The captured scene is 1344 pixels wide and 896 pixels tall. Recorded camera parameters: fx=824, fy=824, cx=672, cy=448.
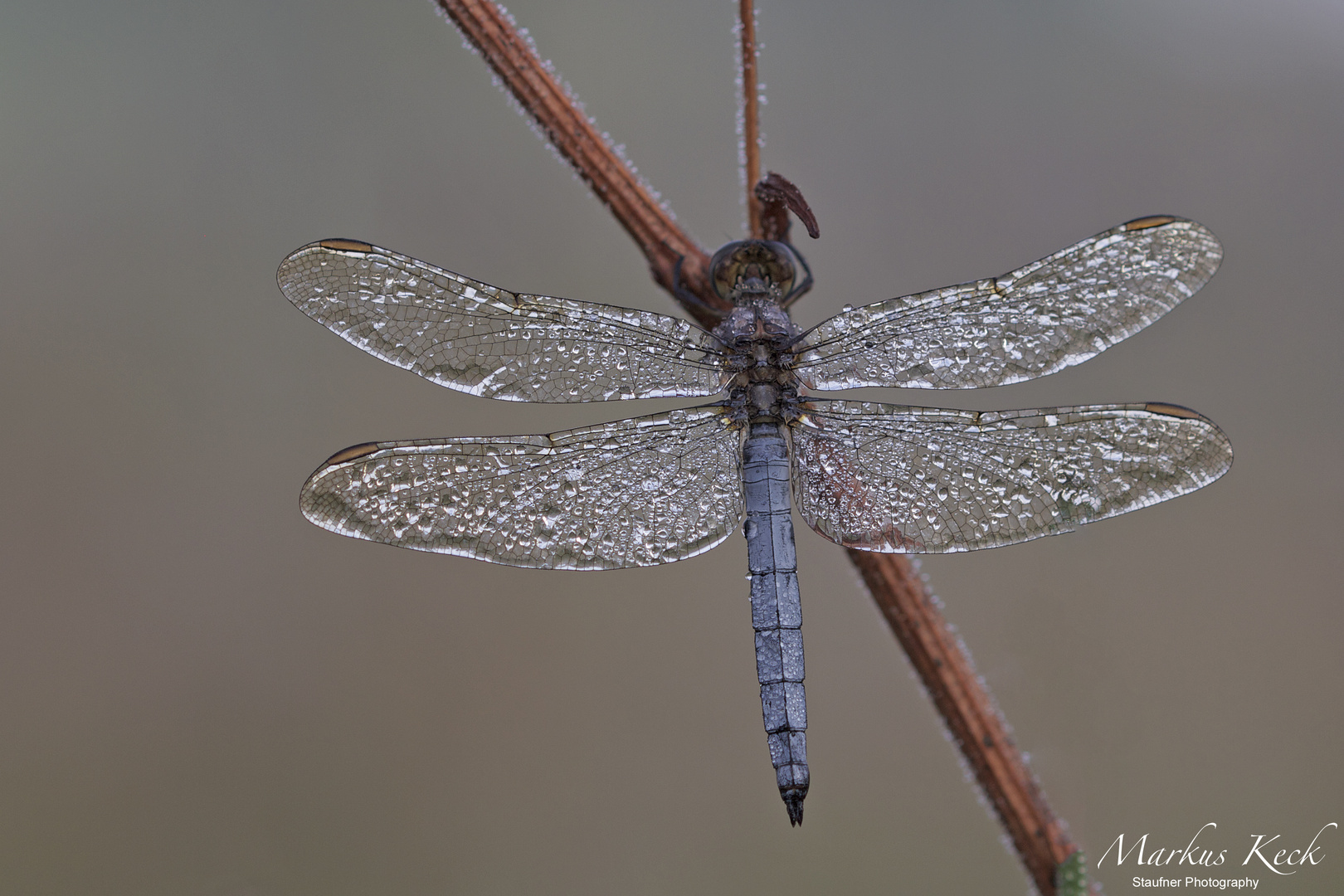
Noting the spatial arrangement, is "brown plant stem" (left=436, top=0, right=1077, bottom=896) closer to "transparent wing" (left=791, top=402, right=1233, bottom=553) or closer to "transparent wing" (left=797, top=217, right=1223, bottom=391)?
"transparent wing" (left=791, top=402, right=1233, bottom=553)

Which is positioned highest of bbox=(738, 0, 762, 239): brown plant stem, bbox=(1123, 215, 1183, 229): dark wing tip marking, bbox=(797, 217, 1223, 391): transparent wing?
bbox=(738, 0, 762, 239): brown plant stem

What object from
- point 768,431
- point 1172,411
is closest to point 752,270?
point 768,431

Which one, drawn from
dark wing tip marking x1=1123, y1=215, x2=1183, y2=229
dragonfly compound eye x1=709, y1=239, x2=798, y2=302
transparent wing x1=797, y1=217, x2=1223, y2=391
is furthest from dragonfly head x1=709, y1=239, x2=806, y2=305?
dark wing tip marking x1=1123, y1=215, x2=1183, y2=229

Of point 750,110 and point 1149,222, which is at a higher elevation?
point 750,110

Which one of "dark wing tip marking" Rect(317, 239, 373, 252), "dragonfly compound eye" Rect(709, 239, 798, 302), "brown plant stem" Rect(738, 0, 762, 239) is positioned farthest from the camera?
"dragonfly compound eye" Rect(709, 239, 798, 302)

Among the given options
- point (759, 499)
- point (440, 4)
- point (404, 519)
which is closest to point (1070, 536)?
point (759, 499)

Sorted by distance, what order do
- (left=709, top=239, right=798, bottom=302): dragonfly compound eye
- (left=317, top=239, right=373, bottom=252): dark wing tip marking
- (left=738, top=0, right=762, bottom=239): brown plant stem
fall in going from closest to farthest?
(left=738, top=0, right=762, bottom=239): brown plant stem → (left=317, top=239, right=373, bottom=252): dark wing tip marking → (left=709, top=239, right=798, bottom=302): dragonfly compound eye

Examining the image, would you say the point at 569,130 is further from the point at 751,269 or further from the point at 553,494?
the point at 553,494
